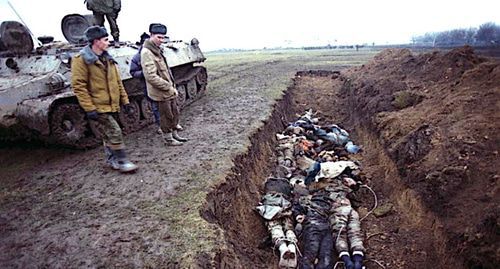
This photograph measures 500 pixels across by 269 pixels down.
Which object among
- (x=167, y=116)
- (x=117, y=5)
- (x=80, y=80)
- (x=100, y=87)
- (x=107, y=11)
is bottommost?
(x=167, y=116)

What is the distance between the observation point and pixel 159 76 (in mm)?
6227

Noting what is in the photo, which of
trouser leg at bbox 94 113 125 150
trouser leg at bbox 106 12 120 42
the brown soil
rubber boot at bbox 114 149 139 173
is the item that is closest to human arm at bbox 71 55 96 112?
trouser leg at bbox 94 113 125 150

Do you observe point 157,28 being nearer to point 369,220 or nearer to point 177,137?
point 177,137

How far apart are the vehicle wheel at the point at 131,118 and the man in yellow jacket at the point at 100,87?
2589 mm

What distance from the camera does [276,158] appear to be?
337 inches

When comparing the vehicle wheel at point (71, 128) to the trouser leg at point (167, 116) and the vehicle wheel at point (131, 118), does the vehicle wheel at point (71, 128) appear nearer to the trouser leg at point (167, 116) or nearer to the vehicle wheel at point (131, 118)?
the vehicle wheel at point (131, 118)

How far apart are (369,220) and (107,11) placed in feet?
27.2

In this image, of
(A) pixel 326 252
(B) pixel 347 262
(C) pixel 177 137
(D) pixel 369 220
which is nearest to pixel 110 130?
(C) pixel 177 137

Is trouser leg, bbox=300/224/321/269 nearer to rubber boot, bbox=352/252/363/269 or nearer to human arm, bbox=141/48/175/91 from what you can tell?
rubber boot, bbox=352/252/363/269

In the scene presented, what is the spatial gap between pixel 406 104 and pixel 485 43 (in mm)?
2001

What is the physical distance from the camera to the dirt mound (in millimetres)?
4359

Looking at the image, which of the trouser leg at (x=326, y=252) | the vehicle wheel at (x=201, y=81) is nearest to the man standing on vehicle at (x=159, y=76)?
the trouser leg at (x=326, y=252)

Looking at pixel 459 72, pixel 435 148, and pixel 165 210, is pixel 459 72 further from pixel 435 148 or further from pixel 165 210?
pixel 165 210

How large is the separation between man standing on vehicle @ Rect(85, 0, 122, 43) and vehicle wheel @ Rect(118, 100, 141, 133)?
2.18m
